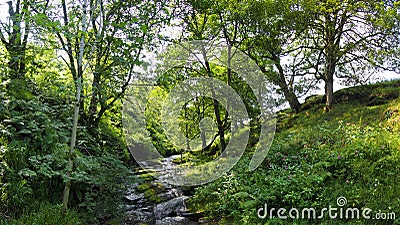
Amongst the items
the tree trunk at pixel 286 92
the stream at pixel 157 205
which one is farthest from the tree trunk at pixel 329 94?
the stream at pixel 157 205

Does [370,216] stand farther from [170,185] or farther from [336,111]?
[336,111]

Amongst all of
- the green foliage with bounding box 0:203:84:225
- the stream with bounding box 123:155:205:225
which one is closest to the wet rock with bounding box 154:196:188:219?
the stream with bounding box 123:155:205:225

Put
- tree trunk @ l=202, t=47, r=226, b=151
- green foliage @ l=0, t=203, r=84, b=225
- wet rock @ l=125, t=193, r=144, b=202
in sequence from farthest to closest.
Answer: tree trunk @ l=202, t=47, r=226, b=151, wet rock @ l=125, t=193, r=144, b=202, green foliage @ l=0, t=203, r=84, b=225

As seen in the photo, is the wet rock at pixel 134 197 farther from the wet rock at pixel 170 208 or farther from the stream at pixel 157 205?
the wet rock at pixel 170 208

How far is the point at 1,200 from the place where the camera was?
403 centimetres

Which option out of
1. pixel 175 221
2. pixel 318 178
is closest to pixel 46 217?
pixel 175 221

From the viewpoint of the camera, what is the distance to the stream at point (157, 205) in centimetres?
600

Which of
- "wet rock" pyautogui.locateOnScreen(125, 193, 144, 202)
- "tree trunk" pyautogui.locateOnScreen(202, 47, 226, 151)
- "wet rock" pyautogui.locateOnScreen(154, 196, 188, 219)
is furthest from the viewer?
"tree trunk" pyautogui.locateOnScreen(202, 47, 226, 151)

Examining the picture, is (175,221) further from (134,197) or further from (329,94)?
(329,94)

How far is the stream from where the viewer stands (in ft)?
19.7

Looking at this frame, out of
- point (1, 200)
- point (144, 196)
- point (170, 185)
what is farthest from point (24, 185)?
point (170, 185)

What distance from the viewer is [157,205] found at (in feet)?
23.2

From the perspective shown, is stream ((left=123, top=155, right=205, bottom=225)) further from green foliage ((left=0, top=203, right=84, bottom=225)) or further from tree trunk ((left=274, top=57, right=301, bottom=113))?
tree trunk ((left=274, top=57, right=301, bottom=113))

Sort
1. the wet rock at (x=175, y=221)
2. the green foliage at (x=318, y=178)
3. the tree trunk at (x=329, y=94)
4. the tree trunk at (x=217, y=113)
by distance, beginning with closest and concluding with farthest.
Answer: the green foliage at (x=318, y=178) → the wet rock at (x=175, y=221) → the tree trunk at (x=217, y=113) → the tree trunk at (x=329, y=94)
